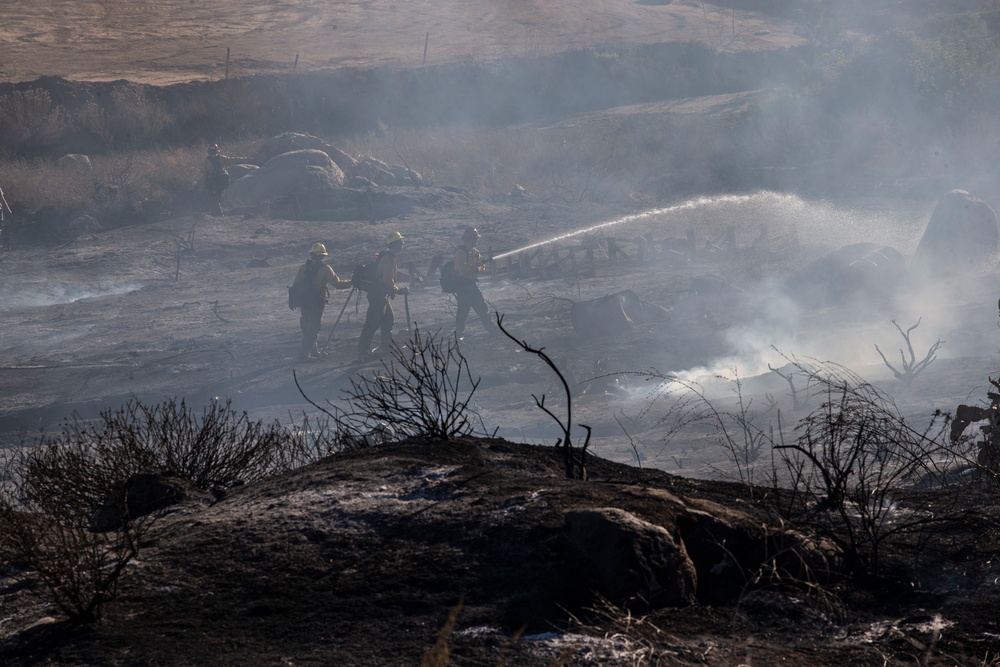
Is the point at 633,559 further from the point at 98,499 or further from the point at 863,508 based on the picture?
the point at 98,499

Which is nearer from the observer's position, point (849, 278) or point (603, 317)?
point (603, 317)

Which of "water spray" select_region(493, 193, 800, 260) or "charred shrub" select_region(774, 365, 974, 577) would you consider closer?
"charred shrub" select_region(774, 365, 974, 577)

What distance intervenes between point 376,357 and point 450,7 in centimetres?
3335

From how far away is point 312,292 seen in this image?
1488 centimetres

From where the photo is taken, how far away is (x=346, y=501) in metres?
4.61

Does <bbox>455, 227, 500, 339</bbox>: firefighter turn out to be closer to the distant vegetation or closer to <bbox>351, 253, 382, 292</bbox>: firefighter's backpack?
<bbox>351, 253, 382, 292</bbox>: firefighter's backpack

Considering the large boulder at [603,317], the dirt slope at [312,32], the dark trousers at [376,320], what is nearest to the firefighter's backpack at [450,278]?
the dark trousers at [376,320]

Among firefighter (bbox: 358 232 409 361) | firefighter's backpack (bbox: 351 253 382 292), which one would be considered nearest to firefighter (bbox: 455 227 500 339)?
firefighter (bbox: 358 232 409 361)

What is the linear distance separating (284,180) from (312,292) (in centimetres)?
1050

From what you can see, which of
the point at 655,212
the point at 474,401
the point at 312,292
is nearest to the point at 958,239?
the point at 655,212

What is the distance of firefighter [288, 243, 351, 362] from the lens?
586 inches

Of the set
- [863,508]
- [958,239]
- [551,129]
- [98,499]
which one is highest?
[551,129]

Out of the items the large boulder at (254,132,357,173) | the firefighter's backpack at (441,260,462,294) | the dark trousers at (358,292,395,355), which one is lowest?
the dark trousers at (358,292,395,355)

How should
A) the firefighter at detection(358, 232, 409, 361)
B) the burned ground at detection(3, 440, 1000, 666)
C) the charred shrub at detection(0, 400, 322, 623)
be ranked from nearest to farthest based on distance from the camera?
the burned ground at detection(3, 440, 1000, 666)
the charred shrub at detection(0, 400, 322, 623)
the firefighter at detection(358, 232, 409, 361)
